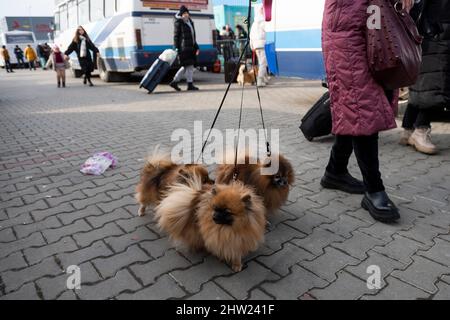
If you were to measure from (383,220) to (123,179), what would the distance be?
264cm

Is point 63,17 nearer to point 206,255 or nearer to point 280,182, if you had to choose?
point 280,182

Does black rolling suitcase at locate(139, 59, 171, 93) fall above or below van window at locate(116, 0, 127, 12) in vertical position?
below

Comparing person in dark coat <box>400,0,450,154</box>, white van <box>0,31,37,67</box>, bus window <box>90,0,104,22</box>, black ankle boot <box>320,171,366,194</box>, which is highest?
white van <box>0,31,37,67</box>

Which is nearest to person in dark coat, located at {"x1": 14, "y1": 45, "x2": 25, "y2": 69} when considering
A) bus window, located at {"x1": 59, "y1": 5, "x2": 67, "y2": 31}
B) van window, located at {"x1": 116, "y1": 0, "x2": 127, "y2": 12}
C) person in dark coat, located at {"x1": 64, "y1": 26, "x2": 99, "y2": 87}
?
bus window, located at {"x1": 59, "y1": 5, "x2": 67, "y2": 31}

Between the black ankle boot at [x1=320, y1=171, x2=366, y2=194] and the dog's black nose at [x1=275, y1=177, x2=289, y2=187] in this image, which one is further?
the black ankle boot at [x1=320, y1=171, x2=366, y2=194]

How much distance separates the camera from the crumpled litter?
4160 mm

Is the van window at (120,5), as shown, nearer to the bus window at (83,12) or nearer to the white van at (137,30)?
the white van at (137,30)

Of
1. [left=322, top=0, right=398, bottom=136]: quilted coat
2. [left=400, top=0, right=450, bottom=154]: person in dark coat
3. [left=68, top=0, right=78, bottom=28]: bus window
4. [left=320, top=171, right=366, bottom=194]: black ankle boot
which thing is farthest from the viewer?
[left=68, top=0, right=78, bottom=28]: bus window

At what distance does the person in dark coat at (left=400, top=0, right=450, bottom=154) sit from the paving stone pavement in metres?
0.34

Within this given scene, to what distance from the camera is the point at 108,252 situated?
2568 millimetres

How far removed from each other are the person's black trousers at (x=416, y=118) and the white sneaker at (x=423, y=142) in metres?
0.07

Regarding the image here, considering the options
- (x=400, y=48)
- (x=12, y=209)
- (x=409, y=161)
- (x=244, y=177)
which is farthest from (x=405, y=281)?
(x=12, y=209)

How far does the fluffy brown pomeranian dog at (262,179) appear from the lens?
9.14 feet

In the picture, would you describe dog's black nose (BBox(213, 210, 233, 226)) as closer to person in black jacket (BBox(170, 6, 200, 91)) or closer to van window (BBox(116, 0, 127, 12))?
person in black jacket (BBox(170, 6, 200, 91))
